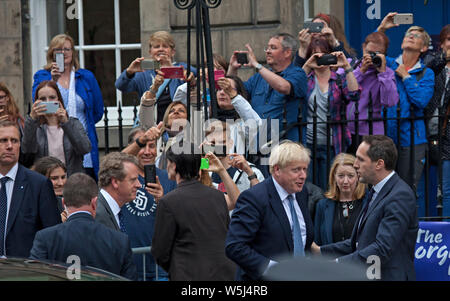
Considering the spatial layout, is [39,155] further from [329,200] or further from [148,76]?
[329,200]

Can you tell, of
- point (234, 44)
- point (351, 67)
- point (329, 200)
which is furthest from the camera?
Result: point (234, 44)

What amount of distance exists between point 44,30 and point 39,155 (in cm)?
372

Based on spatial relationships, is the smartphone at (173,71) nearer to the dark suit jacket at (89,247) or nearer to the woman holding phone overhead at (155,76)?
the woman holding phone overhead at (155,76)

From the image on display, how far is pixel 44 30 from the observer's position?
40.7 ft

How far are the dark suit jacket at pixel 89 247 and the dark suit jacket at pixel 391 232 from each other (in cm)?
149

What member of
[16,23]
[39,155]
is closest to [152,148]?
[39,155]

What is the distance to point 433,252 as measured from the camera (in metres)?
7.91

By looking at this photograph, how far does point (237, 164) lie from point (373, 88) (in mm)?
1922

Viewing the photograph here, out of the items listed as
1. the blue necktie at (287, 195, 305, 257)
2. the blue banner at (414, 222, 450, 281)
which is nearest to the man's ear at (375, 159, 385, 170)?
the blue necktie at (287, 195, 305, 257)

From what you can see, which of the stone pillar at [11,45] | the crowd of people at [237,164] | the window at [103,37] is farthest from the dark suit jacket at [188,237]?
the stone pillar at [11,45]

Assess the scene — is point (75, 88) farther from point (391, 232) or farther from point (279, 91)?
point (391, 232)

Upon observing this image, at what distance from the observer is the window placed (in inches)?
480

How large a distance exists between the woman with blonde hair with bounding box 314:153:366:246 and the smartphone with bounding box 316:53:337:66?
1164mm

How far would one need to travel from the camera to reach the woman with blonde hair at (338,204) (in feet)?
25.9
